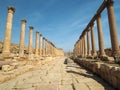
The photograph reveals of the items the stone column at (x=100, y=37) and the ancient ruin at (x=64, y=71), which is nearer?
the ancient ruin at (x=64, y=71)

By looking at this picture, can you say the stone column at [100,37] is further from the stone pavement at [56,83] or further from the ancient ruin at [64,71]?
the stone pavement at [56,83]

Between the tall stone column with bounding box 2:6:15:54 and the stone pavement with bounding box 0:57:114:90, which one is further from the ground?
the tall stone column with bounding box 2:6:15:54

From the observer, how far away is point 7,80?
18.2 ft

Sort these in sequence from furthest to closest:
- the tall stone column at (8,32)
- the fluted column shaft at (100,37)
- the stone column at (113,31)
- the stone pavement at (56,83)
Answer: the fluted column shaft at (100,37) → the tall stone column at (8,32) → the stone column at (113,31) → the stone pavement at (56,83)

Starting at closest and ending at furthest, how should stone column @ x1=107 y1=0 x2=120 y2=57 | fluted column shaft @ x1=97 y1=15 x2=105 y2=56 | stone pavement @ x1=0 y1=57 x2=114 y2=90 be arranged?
stone pavement @ x1=0 y1=57 x2=114 y2=90 < stone column @ x1=107 y1=0 x2=120 y2=57 < fluted column shaft @ x1=97 y1=15 x2=105 y2=56

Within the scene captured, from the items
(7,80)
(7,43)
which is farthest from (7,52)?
(7,80)

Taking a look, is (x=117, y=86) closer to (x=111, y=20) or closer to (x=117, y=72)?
(x=117, y=72)

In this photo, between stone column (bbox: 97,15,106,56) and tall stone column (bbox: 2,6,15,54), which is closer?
tall stone column (bbox: 2,6,15,54)

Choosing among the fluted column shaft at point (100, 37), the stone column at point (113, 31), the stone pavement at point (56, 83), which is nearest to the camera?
the stone pavement at point (56, 83)

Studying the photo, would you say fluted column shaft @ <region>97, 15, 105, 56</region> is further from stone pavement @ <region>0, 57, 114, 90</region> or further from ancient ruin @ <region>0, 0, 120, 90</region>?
stone pavement @ <region>0, 57, 114, 90</region>

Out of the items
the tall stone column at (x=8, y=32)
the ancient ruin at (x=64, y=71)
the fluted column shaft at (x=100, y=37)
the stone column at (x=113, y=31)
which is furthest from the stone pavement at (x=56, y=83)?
the fluted column shaft at (x=100, y=37)

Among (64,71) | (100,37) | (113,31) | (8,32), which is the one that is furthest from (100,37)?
(8,32)

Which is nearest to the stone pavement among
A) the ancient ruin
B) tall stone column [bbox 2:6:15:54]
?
the ancient ruin

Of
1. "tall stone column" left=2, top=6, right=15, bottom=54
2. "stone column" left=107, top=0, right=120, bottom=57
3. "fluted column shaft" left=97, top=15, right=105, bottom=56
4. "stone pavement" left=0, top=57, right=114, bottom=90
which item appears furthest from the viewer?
"fluted column shaft" left=97, top=15, right=105, bottom=56
